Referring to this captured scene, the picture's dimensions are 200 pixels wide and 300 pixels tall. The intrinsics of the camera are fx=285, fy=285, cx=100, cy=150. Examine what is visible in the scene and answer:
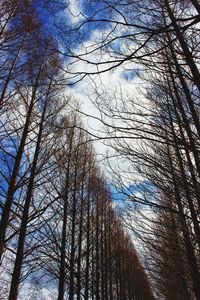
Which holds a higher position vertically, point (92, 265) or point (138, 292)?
point (138, 292)

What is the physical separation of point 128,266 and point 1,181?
15.5 metres

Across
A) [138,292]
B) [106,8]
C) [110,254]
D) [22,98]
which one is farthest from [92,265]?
[138,292]

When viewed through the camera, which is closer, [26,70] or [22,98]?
[26,70]

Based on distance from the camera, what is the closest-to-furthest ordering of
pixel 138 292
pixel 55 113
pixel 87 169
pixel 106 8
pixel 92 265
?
pixel 106 8
pixel 55 113
pixel 87 169
pixel 92 265
pixel 138 292

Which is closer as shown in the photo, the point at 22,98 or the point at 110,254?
the point at 22,98

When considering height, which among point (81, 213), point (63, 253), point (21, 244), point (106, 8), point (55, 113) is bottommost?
point (21, 244)

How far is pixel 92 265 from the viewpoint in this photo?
436 inches

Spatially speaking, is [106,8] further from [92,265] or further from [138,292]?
[138,292]

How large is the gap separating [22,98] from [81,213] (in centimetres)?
467

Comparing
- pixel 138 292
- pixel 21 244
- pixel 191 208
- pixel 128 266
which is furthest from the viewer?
pixel 138 292

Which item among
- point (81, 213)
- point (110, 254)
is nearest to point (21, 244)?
point (81, 213)

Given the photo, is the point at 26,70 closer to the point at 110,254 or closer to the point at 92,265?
the point at 92,265

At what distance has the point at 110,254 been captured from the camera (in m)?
13.5

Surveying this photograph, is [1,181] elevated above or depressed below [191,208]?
above
